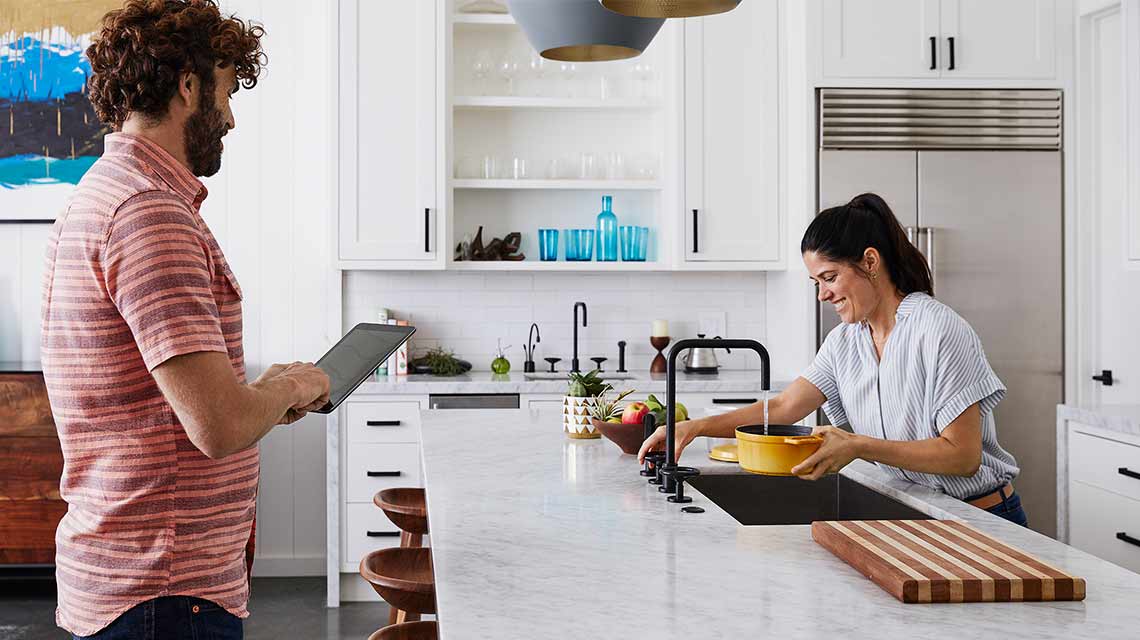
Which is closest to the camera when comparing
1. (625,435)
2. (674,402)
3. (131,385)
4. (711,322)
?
(131,385)

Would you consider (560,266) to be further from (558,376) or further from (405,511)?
(405,511)

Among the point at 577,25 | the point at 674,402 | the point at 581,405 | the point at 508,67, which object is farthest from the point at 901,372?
the point at 508,67

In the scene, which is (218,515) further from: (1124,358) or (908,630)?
(1124,358)

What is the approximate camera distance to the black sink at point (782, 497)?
243 centimetres

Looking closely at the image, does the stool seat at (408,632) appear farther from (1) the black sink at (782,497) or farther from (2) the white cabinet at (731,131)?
(2) the white cabinet at (731,131)

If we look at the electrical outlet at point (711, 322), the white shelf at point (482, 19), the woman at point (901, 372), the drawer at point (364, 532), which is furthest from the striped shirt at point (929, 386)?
the white shelf at point (482, 19)

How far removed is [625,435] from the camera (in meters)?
2.55

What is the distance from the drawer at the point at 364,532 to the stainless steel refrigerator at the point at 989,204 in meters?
2.00

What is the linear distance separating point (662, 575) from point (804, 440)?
57 cm

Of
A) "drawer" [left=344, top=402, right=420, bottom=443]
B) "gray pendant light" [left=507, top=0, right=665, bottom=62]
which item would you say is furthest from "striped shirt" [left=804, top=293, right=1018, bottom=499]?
"drawer" [left=344, top=402, right=420, bottom=443]

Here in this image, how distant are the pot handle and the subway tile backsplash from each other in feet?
10.3

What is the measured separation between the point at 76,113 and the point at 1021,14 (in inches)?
165

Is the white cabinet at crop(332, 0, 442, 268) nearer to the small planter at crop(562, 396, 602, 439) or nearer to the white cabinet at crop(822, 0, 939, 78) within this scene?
the white cabinet at crop(822, 0, 939, 78)

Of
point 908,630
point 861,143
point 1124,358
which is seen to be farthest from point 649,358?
point 908,630
